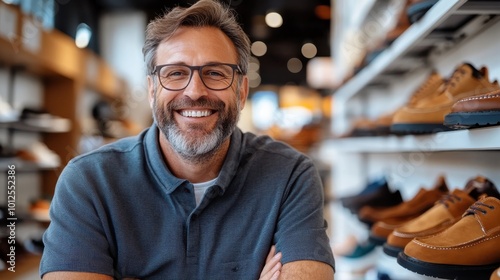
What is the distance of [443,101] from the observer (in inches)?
66.5

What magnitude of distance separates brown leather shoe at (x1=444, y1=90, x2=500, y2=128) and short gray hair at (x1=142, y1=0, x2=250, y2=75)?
80cm

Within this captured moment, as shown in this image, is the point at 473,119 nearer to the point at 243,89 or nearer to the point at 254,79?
the point at 243,89

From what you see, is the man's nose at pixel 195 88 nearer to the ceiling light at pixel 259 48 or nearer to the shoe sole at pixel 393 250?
the shoe sole at pixel 393 250

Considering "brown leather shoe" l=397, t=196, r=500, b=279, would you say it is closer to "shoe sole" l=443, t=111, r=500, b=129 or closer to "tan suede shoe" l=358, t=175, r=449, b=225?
"shoe sole" l=443, t=111, r=500, b=129

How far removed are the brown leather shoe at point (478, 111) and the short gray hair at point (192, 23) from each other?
796 millimetres

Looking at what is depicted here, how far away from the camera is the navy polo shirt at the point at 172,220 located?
1547 millimetres

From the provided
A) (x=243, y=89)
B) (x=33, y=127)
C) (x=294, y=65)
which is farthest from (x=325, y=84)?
(x=294, y=65)

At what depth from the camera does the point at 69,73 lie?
19.8ft

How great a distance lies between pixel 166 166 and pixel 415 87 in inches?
78.0

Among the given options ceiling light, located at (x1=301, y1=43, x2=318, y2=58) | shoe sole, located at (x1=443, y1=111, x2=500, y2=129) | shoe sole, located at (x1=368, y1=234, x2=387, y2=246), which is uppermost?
ceiling light, located at (x1=301, y1=43, x2=318, y2=58)

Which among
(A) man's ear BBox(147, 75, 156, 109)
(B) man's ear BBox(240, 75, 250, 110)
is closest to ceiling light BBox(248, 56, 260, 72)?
(B) man's ear BBox(240, 75, 250, 110)

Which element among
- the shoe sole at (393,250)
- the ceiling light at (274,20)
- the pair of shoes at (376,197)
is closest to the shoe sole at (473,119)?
the shoe sole at (393,250)

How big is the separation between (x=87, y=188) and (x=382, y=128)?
145cm

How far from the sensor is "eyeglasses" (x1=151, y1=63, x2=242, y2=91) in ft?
5.44
